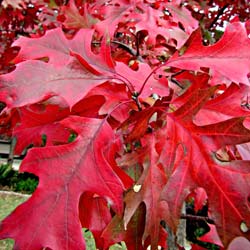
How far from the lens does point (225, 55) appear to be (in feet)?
2.52

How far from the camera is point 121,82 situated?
0.83 meters

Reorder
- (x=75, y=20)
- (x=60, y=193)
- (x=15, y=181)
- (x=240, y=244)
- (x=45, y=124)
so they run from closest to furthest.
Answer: (x=60, y=193)
(x=240, y=244)
(x=45, y=124)
(x=75, y=20)
(x=15, y=181)

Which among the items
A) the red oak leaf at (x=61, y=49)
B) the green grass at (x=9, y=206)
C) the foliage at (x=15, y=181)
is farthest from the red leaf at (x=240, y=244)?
the foliage at (x=15, y=181)

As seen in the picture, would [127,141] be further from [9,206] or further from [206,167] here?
[9,206]

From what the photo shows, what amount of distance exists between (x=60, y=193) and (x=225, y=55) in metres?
0.44

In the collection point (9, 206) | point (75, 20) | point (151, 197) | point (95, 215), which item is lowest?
point (9, 206)

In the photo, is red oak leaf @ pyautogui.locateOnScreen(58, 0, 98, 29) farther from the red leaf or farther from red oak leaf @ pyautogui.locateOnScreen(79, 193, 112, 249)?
the red leaf

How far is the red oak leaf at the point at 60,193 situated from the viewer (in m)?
0.63

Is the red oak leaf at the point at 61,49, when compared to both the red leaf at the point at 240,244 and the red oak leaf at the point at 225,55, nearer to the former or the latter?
the red oak leaf at the point at 225,55

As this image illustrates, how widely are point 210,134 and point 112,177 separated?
0.20m

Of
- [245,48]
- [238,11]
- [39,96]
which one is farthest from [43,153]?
[238,11]

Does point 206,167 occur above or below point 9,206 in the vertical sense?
above

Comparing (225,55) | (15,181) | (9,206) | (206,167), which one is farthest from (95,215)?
(15,181)

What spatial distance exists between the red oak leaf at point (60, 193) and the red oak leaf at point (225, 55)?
0.91 ft
